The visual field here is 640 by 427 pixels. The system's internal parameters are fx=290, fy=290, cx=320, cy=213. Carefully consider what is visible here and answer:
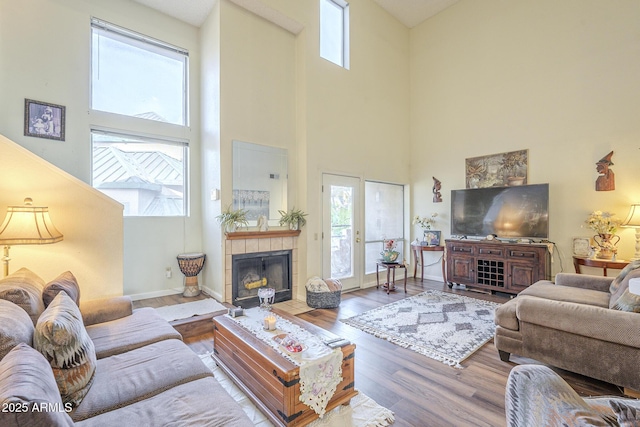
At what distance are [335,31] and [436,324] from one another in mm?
5221

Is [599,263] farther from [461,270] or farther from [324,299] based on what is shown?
[324,299]

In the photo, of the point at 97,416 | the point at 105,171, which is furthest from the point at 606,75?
the point at 105,171

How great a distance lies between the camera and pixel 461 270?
205 inches

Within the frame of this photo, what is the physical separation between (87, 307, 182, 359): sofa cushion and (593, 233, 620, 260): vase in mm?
5362

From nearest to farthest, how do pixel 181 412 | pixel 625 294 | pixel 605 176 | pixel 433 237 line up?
pixel 181 412, pixel 625 294, pixel 605 176, pixel 433 237

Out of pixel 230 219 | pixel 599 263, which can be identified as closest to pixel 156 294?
pixel 230 219

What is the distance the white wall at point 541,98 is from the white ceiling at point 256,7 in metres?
0.22

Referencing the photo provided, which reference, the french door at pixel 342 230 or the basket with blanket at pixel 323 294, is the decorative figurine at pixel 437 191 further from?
the basket with blanket at pixel 323 294

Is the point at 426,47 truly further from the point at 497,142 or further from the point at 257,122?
the point at 257,122

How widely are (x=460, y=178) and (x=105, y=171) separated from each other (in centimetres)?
602

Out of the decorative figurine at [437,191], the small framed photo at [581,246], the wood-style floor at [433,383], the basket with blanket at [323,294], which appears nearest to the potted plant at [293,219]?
the basket with blanket at [323,294]

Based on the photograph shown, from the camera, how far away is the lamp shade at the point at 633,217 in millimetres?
3828

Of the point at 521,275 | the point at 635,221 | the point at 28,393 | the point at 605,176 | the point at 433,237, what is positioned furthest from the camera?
the point at 433,237

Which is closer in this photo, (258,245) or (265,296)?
(265,296)
